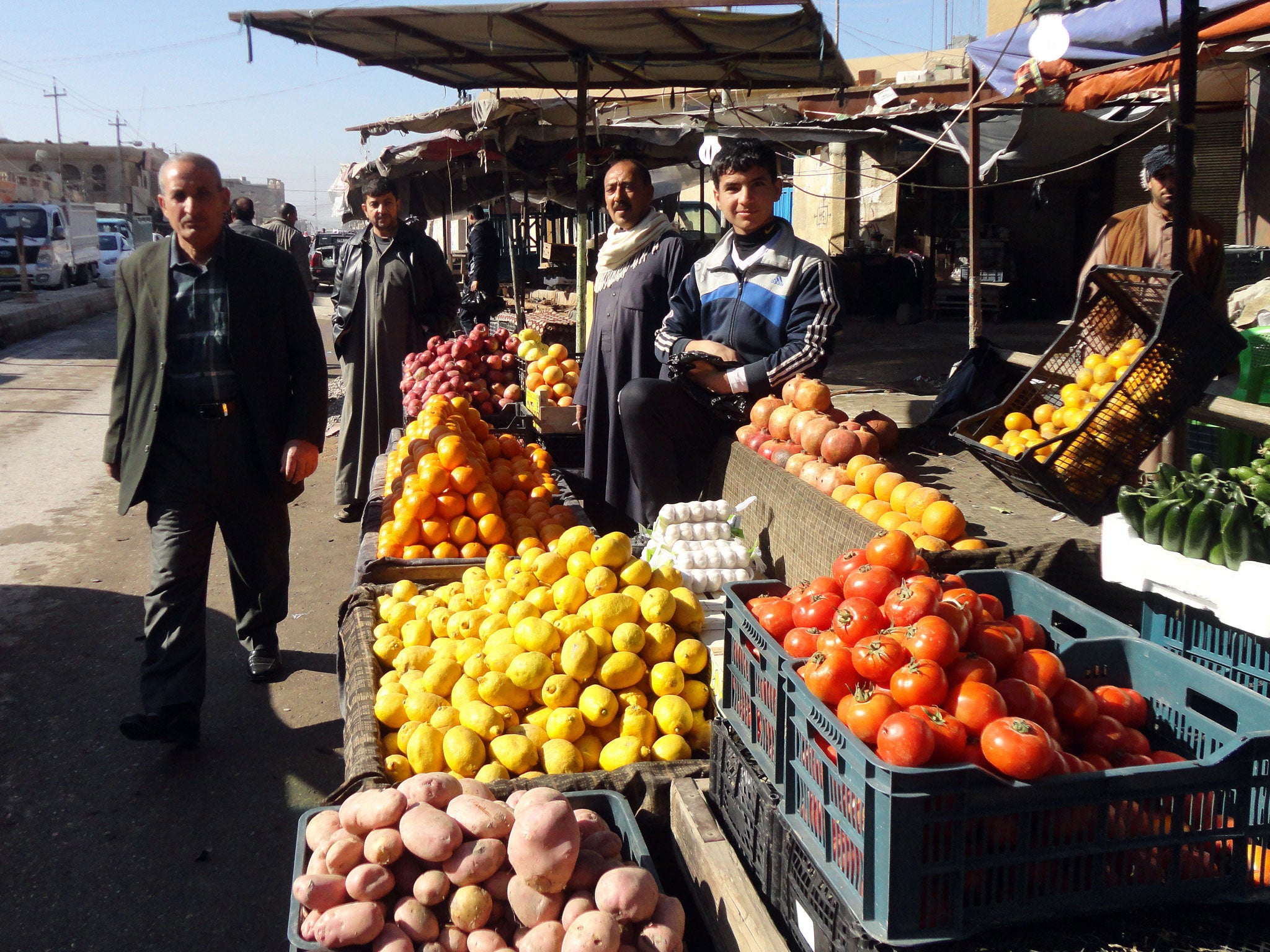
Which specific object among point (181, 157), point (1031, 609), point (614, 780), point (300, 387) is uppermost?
point (181, 157)

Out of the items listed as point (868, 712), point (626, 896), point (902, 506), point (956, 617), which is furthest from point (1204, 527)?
point (626, 896)

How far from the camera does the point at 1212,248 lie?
496cm

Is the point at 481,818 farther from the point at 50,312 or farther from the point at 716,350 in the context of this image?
the point at 50,312

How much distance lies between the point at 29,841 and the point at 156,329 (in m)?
1.91

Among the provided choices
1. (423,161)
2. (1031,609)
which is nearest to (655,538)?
(1031,609)

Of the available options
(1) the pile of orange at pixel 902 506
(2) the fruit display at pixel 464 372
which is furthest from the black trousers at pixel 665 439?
(2) the fruit display at pixel 464 372

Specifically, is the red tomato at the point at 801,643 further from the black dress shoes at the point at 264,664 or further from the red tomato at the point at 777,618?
the black dress shoes at the point at 264,664

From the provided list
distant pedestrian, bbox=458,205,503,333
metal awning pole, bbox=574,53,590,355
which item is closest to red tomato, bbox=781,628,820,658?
metal awning pole, bbox=574,53,590,355

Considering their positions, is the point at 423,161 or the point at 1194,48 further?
the point at 423,161

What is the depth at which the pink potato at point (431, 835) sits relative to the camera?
193 cm

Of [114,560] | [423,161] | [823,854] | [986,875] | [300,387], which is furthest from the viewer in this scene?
[423,161]

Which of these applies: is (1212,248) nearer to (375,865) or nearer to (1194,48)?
(1194,48)

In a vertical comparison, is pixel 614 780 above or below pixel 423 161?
below

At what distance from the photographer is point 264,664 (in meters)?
4.68
